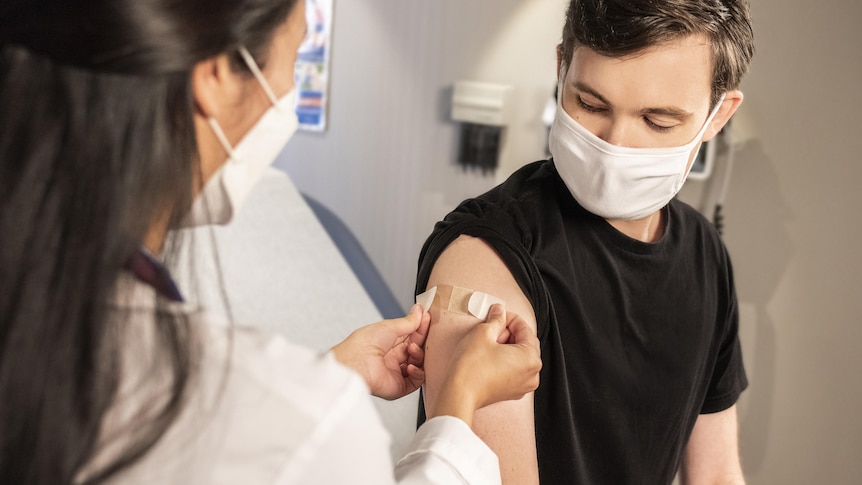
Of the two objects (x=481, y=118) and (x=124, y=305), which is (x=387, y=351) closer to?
(x=124, y=305)

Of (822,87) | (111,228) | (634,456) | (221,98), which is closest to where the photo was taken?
(111,228)

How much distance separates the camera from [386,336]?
1.07 metres

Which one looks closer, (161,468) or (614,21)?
(161,468)

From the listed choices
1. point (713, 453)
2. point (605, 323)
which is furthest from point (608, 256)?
point (713, 453)

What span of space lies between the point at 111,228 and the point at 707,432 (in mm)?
1134

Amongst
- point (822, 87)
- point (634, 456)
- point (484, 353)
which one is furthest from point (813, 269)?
point (484, 353)

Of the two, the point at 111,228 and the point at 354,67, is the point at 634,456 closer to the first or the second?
the point at 111,228

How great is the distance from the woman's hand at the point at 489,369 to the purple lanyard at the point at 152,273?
0.34 metres

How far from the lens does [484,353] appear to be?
3.01 ft

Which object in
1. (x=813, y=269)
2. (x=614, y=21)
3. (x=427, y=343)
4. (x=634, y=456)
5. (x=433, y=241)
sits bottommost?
(x=813, y=269)

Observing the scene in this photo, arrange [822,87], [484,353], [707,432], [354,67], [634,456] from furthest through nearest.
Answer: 1. [354,67]
2. [822,87]
3. [707,432]
4. [634,456]
5. [484,353]

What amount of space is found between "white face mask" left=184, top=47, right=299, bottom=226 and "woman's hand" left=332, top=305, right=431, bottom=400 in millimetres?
305

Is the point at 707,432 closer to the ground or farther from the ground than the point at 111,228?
closer to the ground

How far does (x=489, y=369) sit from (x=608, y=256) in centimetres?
40
